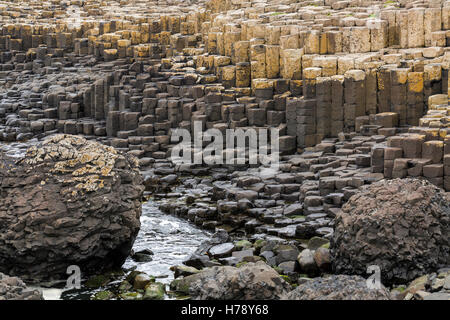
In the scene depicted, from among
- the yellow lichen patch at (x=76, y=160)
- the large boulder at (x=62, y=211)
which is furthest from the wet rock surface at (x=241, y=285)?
the yellow lichen patch at (x=76, y=160)

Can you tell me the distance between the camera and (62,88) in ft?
104

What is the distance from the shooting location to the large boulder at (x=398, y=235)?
45.5ft

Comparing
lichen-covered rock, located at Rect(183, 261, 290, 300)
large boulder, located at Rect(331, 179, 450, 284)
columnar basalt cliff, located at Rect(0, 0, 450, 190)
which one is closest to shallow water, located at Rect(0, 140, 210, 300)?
lichen-covered rock, located at Rect(183, 261, 290, 300)

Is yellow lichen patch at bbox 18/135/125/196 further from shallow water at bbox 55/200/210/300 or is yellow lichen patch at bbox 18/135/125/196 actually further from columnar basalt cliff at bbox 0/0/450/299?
shallow water at bbox 55/200/210/300

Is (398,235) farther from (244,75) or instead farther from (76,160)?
(244,75)

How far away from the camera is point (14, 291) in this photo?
10.8 m

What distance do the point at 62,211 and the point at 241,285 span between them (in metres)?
4.28

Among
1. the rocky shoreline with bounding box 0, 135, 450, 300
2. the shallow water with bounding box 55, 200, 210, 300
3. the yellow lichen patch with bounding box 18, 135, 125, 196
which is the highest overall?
the yellow lichen patch with bounding box 18, 135, 125, 196

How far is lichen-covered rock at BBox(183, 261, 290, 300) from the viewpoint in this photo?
11852mm

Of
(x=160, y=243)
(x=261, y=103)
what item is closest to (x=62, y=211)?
(x=160, y=243)

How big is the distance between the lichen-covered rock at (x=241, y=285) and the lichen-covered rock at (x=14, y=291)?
2398 mm

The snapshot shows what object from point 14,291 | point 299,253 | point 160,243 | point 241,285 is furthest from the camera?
point 160,243

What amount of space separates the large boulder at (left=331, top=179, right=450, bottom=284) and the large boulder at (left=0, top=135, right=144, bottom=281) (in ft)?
13.6

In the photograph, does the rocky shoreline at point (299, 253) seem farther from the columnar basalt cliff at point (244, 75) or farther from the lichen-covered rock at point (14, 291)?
the columnar basalt cliff at point (244, 75)
